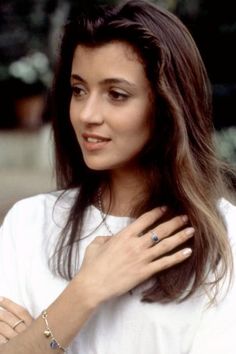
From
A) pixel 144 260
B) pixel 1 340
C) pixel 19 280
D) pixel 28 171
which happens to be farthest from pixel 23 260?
pixel 28 171

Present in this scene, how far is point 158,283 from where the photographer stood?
2.36 metres

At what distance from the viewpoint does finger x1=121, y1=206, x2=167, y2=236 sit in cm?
237

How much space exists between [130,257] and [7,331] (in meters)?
0.42

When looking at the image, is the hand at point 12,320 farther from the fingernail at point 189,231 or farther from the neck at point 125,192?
the fingernail at point 189,231

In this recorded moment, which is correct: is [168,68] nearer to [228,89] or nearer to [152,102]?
[152,102]

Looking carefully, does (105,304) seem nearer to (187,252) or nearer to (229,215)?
(187,252)

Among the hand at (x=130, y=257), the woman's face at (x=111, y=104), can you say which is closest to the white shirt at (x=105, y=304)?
the hand at (x=130, y=257)

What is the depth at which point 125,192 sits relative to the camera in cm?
257

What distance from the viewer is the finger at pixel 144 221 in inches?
93.3

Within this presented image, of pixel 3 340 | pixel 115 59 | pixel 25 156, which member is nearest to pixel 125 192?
pixel 115 59

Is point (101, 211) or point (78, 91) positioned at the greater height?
point (78, 91)

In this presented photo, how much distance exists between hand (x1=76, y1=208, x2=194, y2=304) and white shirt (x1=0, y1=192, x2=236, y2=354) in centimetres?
10

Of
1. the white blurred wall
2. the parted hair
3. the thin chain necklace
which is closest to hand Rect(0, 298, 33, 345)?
the parted hair

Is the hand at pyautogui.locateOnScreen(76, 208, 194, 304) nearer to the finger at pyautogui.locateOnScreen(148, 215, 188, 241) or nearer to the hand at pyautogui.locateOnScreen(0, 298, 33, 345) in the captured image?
the finger at pyautogui.locateOnScreen(148, 215, 188, 241)
